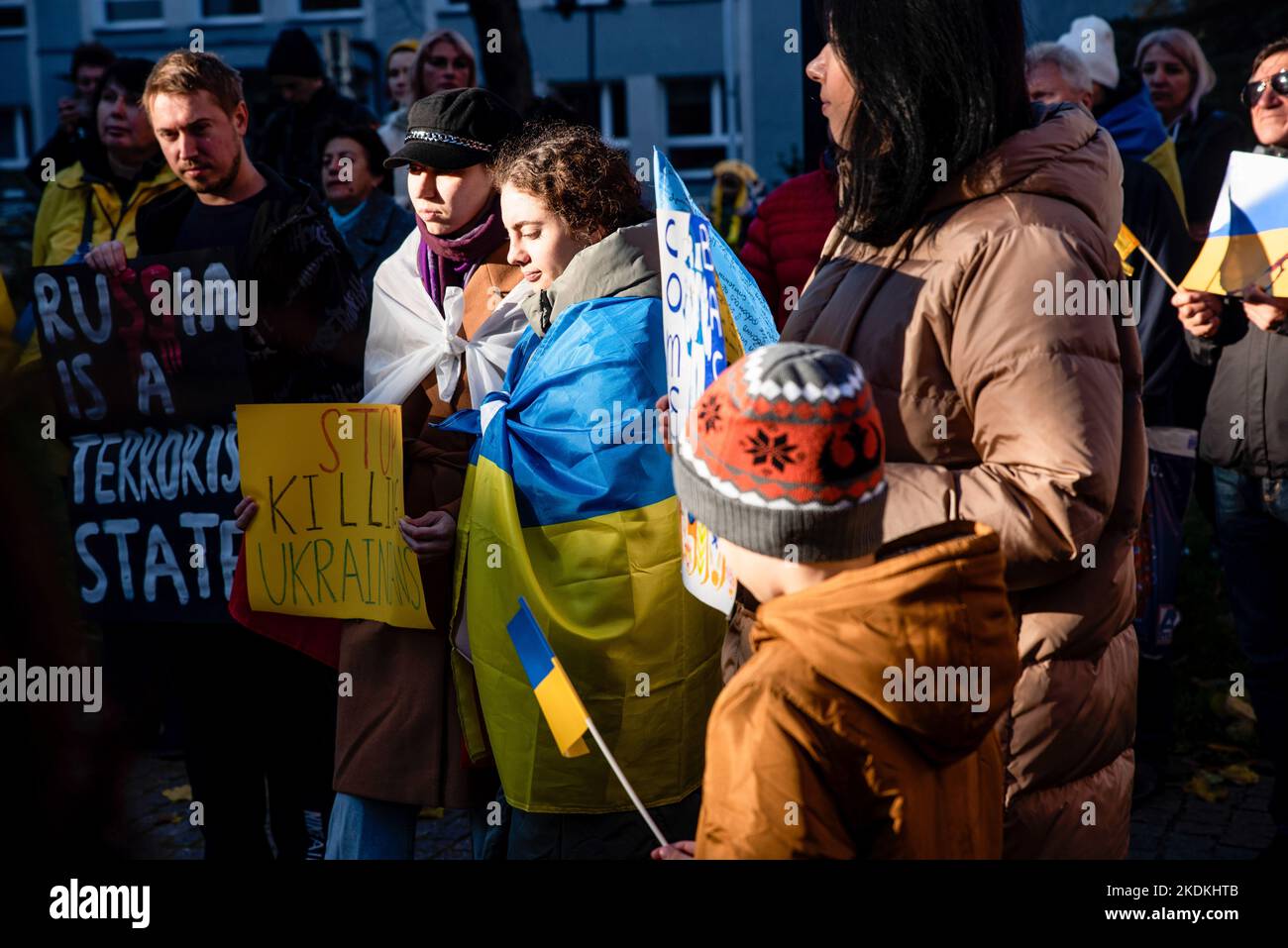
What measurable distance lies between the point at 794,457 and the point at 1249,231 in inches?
94.4

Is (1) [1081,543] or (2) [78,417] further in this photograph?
(2) [78,417]

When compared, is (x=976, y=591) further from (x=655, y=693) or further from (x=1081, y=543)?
(x=655, y=693)

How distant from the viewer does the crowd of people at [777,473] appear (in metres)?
1.82

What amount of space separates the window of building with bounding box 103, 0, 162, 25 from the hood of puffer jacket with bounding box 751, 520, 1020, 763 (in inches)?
1174

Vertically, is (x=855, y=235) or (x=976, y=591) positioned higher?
(x=855, y=235)

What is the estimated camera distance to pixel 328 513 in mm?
3377

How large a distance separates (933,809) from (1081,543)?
0.47m

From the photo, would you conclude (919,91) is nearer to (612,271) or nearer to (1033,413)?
(1033,413)

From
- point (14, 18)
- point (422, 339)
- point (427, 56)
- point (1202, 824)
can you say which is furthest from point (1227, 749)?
point (14, 18)

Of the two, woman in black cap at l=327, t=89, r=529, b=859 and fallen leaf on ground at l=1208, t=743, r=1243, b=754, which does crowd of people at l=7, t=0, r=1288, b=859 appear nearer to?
woman in black cap at l=327, t=89, r=529, b=859

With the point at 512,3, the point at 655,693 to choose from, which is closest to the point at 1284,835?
the point at 655,693

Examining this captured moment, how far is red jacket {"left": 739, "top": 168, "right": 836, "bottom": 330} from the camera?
15.5ft

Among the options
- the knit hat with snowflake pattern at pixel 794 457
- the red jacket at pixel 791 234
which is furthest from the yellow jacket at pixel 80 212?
the knit hat with snowflake pattern at pixel 794 457
